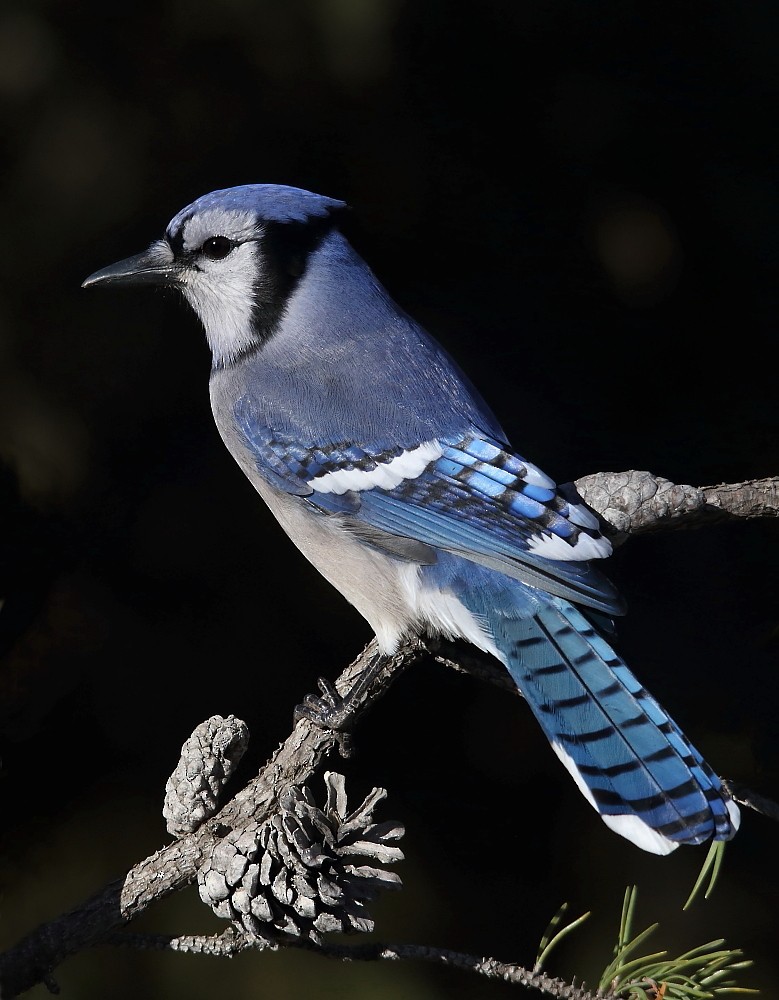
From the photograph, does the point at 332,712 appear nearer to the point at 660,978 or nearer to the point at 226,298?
the point at 660,978

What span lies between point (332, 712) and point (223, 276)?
51cm

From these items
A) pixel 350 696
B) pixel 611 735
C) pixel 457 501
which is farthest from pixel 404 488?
pixel 611 735

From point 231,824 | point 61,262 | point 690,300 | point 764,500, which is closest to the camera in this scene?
point 231,824

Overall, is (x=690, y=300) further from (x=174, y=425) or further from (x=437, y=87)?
(x=174, y=425)

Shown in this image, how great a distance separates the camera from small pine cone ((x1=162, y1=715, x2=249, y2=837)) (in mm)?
816

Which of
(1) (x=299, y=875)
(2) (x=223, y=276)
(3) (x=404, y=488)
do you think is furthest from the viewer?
(2) (x=223, y=276)

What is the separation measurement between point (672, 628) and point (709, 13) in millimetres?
736

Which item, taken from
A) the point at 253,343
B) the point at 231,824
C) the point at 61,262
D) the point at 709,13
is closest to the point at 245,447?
the point at 253,343

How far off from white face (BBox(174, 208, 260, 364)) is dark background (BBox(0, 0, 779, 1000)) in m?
0.05

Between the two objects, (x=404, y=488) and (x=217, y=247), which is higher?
(x=217, y=247)

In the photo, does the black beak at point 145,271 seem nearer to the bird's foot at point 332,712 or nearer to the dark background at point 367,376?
the dark background at point 367,376

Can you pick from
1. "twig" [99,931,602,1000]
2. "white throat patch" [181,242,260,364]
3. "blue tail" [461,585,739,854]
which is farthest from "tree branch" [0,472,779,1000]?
"white throat patch" [181,242,260,364]

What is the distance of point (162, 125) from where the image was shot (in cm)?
107

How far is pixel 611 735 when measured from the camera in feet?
2.71
